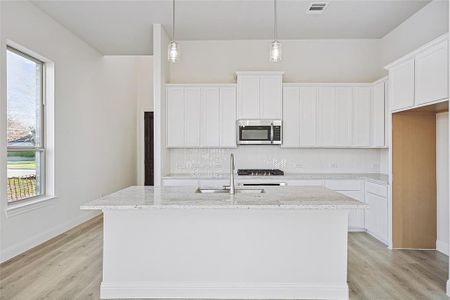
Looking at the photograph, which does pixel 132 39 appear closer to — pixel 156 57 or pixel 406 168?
pixel 156 57

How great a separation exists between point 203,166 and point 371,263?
288cm

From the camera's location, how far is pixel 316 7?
4.42 m

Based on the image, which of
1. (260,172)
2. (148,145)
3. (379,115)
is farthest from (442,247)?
(148,145)

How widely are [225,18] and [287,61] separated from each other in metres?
1.45

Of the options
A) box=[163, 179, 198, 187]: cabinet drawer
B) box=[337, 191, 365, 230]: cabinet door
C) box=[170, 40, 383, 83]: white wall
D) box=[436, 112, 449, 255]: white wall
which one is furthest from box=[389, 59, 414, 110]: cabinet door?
box=[163, 179, 198, 187]: cabinet drawer

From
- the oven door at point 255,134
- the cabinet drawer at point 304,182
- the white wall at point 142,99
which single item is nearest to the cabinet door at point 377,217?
the cabinet drawer at point 304,182

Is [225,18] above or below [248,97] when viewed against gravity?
above

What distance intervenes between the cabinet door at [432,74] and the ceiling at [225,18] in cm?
111

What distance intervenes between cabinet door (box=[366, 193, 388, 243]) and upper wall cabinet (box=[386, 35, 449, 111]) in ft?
4.00

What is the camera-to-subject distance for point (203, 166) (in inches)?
223

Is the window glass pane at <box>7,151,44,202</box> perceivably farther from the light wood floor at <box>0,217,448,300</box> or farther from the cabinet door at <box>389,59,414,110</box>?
the cabinet door at <box>389,59,414,110</box>

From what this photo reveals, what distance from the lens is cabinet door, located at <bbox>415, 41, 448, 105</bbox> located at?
3.25m

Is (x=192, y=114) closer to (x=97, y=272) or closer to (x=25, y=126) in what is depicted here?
(x=25, y=126)

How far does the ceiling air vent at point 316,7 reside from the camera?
4.32 metres
